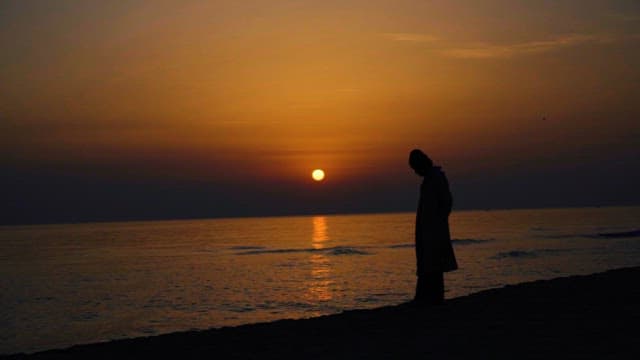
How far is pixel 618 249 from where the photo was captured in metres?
57.0

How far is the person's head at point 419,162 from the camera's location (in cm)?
1059

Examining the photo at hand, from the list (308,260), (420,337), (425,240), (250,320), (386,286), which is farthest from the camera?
(308,260)

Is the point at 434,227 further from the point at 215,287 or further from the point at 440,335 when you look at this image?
the point at 215,287

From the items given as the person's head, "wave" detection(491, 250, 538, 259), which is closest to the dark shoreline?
the person's head

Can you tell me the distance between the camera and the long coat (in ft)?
35.1

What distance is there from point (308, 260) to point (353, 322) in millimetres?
51182

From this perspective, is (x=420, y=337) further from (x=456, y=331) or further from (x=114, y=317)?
(x=114, y=317)

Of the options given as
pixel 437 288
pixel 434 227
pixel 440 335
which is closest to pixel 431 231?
pixel 434 227

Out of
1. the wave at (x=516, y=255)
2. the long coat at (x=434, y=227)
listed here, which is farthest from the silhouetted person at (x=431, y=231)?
the wave at (x=516, y=255)

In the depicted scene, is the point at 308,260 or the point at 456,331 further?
the point at 308,260

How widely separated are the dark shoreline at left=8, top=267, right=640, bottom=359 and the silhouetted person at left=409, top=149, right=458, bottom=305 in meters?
0.34

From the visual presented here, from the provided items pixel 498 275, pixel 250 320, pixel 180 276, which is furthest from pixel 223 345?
pixel 180 276

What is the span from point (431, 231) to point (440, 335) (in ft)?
8.78

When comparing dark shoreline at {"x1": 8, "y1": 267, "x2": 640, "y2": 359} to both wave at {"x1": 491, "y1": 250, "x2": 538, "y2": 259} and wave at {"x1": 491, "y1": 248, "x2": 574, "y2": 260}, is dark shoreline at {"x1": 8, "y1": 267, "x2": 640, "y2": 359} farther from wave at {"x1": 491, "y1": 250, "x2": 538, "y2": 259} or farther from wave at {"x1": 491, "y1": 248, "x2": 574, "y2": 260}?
wave at {"x1": 491, "y1": 250, "x2": 538, "y2": 259}
